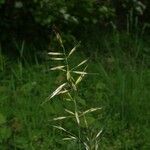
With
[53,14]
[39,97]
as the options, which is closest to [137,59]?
[53,14]

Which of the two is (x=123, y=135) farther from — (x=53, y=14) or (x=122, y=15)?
(x=122, y=15)

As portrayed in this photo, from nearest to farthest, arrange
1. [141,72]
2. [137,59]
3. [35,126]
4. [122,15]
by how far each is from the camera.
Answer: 1. [35,126]
2. [141,72]
3. [137,59]
4. [122,15]

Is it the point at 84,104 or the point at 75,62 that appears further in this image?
the point at 75,62

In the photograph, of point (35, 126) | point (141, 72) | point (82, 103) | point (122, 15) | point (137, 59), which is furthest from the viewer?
point (122, 15)

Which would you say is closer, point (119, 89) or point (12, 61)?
point (119, 89)
